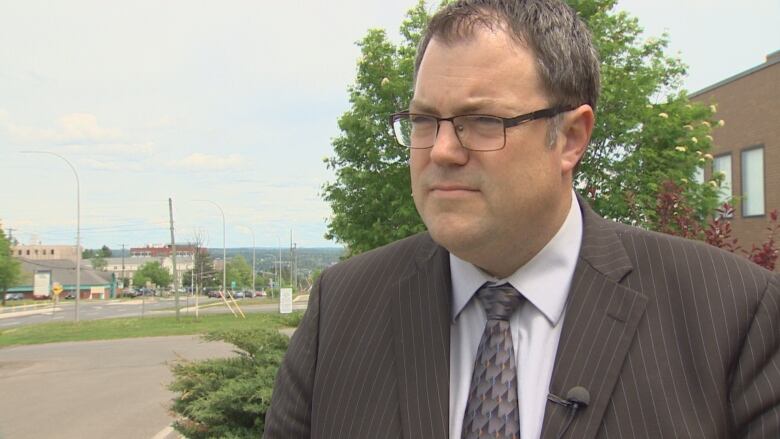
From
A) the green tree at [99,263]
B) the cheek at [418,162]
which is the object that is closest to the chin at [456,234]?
the cheek at [418,162]

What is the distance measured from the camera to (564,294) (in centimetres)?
162

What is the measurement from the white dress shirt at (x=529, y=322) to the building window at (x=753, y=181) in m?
18.9

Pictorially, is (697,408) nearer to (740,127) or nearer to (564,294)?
(564,294)

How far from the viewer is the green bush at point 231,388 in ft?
17.0

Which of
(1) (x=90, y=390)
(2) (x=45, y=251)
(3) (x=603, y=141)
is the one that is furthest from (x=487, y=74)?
(2) (x=45, y=251)

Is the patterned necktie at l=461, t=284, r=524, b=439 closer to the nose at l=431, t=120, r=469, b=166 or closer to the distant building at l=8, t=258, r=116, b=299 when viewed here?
the nose at l=431, t=120, r=469, b=166

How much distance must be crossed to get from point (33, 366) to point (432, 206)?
19.5 m

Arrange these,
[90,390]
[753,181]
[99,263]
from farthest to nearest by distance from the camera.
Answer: [99,263] < [753,181] < [90,390]

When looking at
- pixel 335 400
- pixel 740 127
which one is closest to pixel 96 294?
pixel 740 127

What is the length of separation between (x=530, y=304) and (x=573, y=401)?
0.28 meters

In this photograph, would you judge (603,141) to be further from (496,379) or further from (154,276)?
(154,276)

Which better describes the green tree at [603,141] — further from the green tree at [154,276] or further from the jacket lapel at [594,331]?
the green tree at [154,276]

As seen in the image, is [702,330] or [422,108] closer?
[702,330]

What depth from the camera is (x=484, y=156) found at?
1.47m
